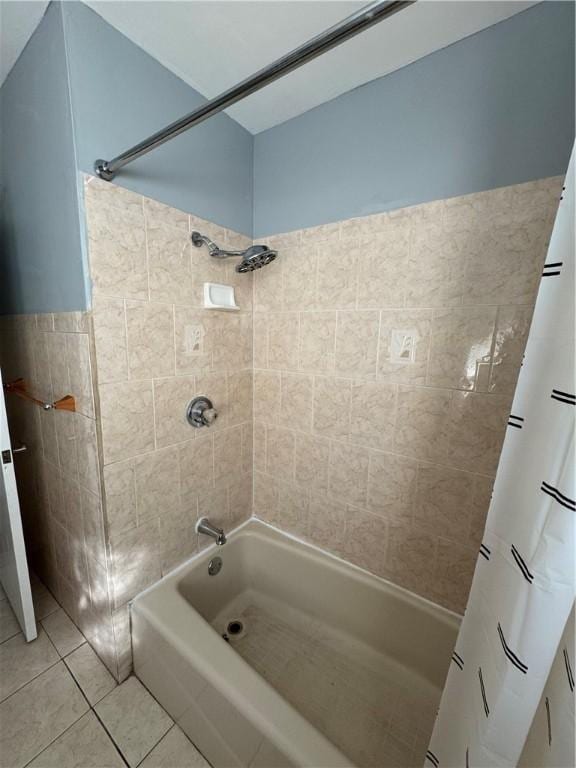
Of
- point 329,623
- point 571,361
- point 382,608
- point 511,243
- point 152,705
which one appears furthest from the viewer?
point 329,623

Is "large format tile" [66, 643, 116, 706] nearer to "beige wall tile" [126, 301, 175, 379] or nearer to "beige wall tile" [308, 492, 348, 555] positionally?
"beige wall tile" [308, 492, 348, 555]

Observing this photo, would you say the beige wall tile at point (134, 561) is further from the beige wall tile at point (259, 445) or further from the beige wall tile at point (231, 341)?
the beige wall tile at point (231, 341)

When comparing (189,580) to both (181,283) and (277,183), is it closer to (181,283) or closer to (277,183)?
(181,283)

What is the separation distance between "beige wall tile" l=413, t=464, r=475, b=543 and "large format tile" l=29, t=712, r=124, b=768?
1213 mm

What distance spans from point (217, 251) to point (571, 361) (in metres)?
1.07

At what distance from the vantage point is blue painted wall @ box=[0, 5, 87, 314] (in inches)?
33.5

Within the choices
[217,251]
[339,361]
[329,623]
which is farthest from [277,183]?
[329,623]

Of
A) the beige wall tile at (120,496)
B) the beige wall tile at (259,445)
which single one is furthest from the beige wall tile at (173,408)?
the beige wall tile at (259,445)

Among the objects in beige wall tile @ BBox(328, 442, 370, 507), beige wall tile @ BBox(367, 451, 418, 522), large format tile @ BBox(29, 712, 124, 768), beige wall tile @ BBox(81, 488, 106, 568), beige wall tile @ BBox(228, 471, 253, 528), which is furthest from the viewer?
beige wall tile @ BBox(228, 471, 253, 528)

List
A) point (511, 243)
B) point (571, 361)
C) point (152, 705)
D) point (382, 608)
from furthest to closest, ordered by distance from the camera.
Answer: point (382, 608) < point (152, 705) < point (511, 243) < point (571, 361)

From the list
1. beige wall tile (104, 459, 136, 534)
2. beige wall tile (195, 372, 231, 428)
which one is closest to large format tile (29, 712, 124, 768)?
beige wall tile (104, 459, 136, 534)

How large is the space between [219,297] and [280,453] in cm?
77

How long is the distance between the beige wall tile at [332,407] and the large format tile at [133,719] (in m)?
1.13

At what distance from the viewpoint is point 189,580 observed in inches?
49.0
